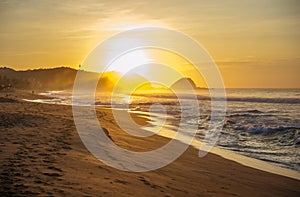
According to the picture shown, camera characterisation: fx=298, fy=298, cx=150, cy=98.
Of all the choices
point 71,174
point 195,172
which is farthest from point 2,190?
point 195,172

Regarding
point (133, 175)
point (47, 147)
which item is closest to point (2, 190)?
point (133, 175)

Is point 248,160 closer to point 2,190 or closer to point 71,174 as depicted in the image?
point 71,174

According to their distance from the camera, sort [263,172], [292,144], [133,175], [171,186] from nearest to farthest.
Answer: [171,186] → [133,175] → [263,172] → [292,144]

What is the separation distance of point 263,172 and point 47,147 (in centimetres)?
632

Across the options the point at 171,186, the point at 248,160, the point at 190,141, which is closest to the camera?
the point at 171,186

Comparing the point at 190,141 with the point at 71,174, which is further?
the point at 190,141

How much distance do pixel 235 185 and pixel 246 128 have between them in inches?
459

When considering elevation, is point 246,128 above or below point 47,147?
above

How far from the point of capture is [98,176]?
634 cm

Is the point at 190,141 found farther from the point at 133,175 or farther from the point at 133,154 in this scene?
the point at 133,175

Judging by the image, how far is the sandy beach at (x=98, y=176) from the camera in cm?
534

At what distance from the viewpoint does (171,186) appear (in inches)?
257

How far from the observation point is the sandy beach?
5344 mm

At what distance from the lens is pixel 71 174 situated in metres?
6.09
